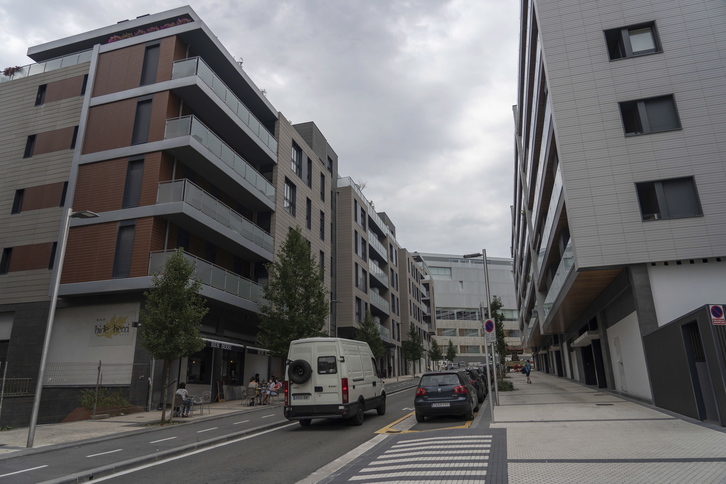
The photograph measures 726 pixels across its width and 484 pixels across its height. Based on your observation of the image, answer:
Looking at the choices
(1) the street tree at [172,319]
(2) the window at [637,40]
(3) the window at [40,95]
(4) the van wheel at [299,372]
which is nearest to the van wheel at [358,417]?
(4) the van wheel at [299,372]

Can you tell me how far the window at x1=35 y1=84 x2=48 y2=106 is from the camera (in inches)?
1050

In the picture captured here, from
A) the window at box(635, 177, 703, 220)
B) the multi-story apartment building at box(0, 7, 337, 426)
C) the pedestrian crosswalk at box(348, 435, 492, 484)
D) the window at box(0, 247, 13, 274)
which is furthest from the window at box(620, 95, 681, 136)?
the window at box(0, 247, 13, 274)

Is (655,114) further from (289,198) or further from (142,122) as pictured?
(142,122)

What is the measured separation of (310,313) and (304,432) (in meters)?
12.6

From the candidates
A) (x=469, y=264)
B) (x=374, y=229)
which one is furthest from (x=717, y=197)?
(x=469, y=264)

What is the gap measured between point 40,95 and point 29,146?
3.15 metres

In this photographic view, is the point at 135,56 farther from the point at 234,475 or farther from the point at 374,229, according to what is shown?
the point at 374,229

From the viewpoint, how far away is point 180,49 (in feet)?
79.4

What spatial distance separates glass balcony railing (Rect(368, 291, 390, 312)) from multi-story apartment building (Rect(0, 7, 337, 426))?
2198cm

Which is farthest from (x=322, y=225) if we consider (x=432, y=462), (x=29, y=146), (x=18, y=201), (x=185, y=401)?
(x=432, y=462)

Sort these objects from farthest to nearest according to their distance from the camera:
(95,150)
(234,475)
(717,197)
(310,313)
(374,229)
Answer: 1. (374,229)
2. (310,313)
3. (95,150)
4. (717,197)
5. (234,475)

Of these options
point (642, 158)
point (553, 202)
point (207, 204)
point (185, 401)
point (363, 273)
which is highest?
point (363, 273)

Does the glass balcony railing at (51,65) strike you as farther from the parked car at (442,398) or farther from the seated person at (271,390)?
the parked car at (442,398)

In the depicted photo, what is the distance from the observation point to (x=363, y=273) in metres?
48.1
